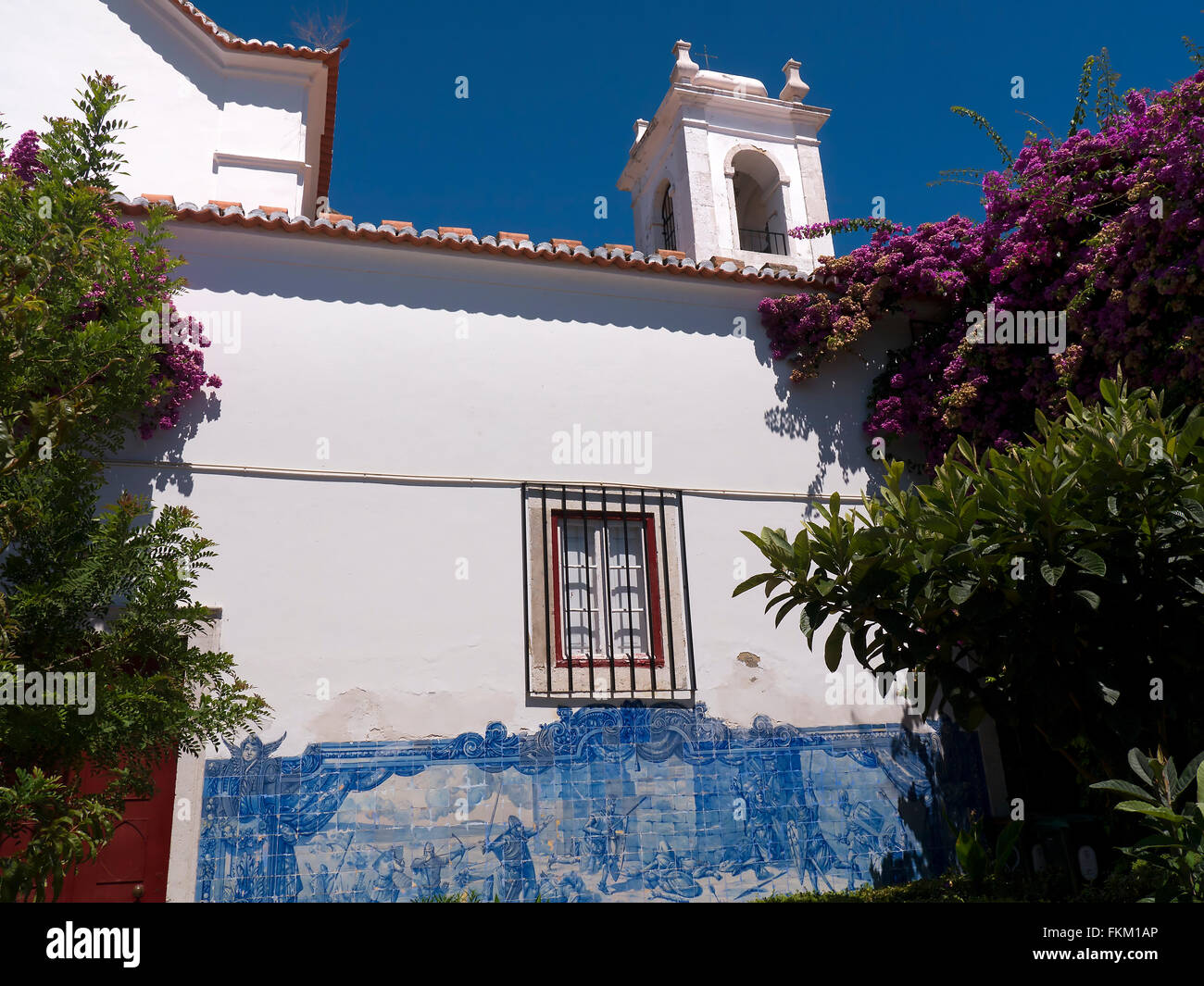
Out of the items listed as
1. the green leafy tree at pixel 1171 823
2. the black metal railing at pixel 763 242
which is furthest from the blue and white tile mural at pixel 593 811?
the black metal railing at pixel 763 242

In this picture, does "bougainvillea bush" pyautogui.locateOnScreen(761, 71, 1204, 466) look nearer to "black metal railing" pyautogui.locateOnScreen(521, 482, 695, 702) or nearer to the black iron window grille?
"black metal railing" pyautogui.locateOnScreen(521, 482, 695, 702)

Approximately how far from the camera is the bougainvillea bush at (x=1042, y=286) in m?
6.41

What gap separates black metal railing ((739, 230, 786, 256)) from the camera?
14203 mm

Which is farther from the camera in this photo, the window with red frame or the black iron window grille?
the black iron window grille

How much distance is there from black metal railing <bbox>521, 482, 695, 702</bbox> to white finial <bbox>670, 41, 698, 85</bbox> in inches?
386

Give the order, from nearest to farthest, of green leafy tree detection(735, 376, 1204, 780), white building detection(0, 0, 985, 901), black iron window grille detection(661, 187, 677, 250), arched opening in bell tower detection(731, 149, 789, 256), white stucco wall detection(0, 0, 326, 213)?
green leafy tree detection(735, 376, 1204, 780), white building detection(0, 0, 985, 901), white stucco wall detection(0, 0, 326, 213), arched opening in bell tower detection(731, 149, 789, 256), black iron window grille detection(661, 187, 677, 250)

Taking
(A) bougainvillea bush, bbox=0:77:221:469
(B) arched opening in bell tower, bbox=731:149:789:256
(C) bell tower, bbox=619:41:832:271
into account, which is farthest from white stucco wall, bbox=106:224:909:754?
(B) arched opening in bell tower, bbox=731:149:789:256

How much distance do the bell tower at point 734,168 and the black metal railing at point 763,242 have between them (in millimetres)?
20

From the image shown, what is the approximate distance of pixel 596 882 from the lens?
6312 mm

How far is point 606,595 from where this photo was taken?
23.5ft

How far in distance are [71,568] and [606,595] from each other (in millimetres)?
3696

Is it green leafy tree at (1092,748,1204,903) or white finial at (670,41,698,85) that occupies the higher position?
white finial at (670,41,698,85)
